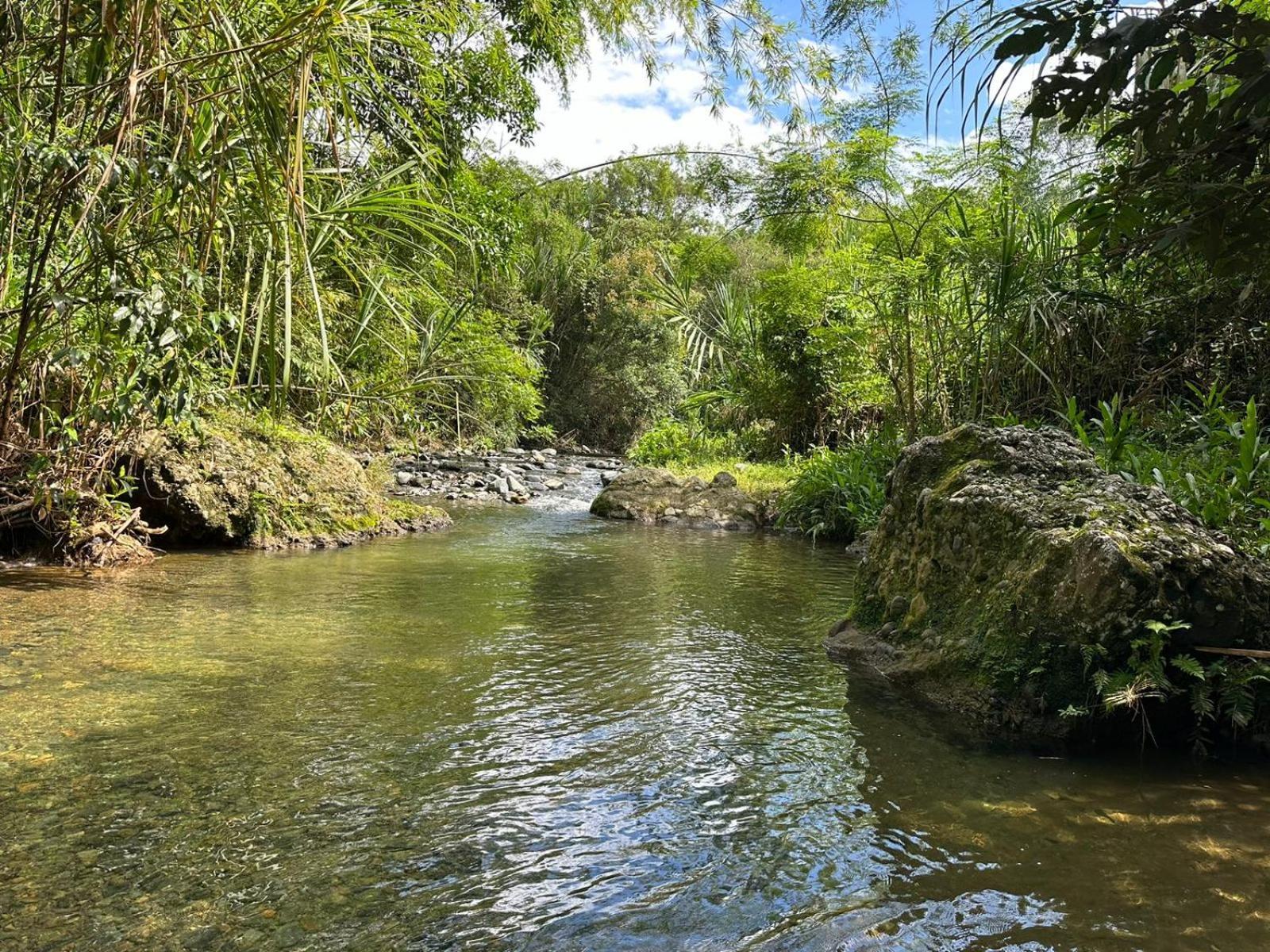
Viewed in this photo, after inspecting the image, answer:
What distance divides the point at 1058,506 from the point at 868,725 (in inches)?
46.5

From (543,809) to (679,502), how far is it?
857 cm

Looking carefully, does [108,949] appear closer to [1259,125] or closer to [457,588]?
[1259,125]

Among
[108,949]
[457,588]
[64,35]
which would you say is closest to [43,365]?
[457,588]

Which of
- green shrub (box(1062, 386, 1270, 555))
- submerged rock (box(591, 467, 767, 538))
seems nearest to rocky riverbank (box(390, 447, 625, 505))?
submerged rock (box(591, 467, 767, 538))

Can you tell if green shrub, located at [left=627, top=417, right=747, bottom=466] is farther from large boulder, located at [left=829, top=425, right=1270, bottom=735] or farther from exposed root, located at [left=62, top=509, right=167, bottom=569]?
large boulder, located at [left=829, top=425, right=1270, bottom=735]

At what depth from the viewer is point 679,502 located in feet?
35.5

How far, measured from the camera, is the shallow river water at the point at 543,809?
1770 mm

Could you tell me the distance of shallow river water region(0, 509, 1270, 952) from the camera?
177 cm

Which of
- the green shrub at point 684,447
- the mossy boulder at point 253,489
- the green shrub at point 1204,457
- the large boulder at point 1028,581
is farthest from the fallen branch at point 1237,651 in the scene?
the green shrub at point 684,447

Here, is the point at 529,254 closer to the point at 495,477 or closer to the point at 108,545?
the point at 495,477

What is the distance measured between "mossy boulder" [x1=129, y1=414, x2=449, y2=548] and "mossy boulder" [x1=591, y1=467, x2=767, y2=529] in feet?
10.5

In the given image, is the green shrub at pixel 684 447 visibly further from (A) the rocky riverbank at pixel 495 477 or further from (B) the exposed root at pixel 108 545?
(B) the exposed root at pixel 108 545

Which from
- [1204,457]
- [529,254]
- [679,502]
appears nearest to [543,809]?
[1204,457]

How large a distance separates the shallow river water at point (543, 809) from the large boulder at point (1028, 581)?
11.7 inches
